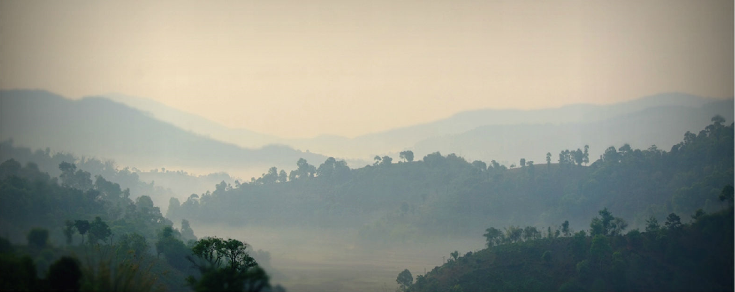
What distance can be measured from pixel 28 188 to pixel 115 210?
122 feet

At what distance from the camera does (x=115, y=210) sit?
190m

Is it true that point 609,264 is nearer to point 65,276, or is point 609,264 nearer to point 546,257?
point 546,257

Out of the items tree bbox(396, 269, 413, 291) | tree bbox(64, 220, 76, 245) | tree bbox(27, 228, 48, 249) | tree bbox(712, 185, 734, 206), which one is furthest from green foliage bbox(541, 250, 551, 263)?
tree bbox(27, 228, 48, 249)

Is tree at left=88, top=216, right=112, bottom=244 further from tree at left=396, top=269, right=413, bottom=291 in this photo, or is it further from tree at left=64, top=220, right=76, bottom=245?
tree at left=396, top=269, right=413, bottom=291

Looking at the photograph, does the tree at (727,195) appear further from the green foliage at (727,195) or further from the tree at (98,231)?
the tree at (98,231)

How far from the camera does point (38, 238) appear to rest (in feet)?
355

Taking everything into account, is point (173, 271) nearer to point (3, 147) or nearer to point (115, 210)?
point (115, 210)

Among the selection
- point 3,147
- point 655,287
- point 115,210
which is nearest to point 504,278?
point 655,287

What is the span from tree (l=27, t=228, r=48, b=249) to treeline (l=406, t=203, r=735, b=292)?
84753mm

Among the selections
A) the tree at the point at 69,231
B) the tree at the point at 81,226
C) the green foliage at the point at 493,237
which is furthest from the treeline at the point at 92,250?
the green foliage at the point at 493,237

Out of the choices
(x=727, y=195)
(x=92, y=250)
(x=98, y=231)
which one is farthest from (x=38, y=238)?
(x=727, y=195)

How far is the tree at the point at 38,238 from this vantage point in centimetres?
10525

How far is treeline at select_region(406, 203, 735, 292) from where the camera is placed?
14300 cm

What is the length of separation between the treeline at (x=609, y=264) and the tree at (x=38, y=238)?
278 feet
